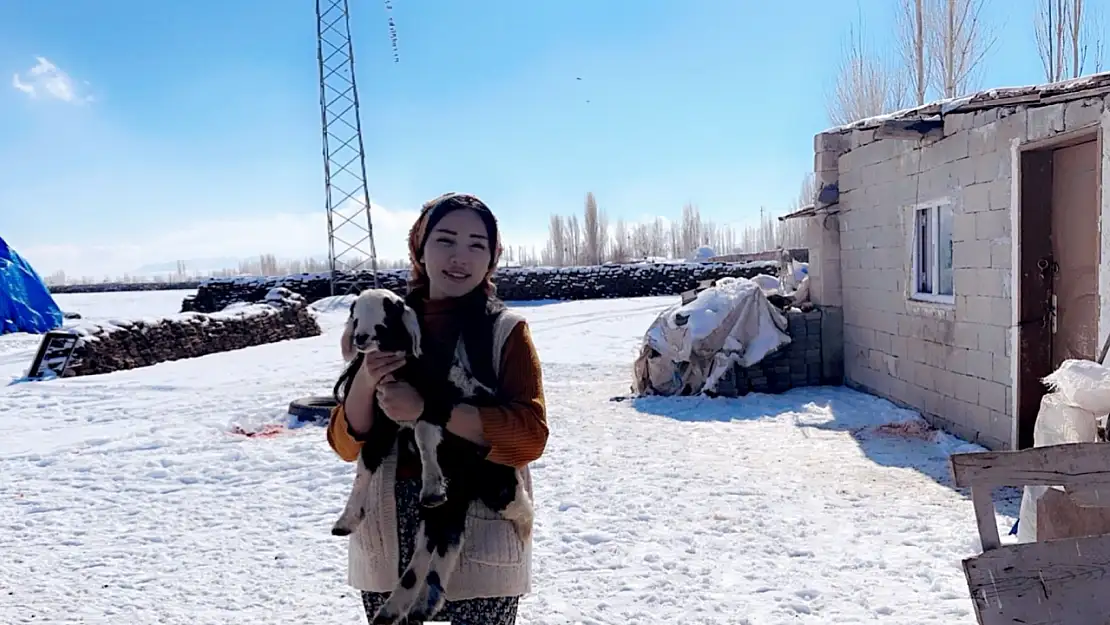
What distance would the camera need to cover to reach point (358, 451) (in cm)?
170

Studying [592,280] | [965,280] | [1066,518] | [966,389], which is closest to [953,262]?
[965,280]

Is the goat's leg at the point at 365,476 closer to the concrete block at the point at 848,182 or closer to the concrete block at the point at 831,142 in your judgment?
the concrete block at the point at 848,182

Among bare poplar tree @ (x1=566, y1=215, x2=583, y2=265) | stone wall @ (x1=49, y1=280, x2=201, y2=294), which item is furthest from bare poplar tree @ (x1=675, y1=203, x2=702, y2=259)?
stone wall @ (x1=49, y1=280, x2=201, y2=294)

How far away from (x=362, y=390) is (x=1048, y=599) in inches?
76.7

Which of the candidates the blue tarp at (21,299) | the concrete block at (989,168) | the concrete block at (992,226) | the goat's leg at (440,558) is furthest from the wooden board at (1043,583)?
the blue tarp at (21,299)

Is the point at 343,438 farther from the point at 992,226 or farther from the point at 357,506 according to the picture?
the point at 992,226

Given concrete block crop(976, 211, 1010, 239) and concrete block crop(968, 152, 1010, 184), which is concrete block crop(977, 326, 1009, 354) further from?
concrete block crop(968, 152, 1010, 184)

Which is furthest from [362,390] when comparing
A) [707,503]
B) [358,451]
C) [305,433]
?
[305,433]

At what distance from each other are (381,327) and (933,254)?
6457 millimetres

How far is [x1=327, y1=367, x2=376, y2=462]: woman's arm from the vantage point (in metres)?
1.61

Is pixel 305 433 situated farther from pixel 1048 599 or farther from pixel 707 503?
pixel 1048 599

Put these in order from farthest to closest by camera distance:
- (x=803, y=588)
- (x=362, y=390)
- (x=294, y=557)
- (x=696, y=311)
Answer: (x=696, y=311) < (x=294, y=557) < (x=803, y=588) < (x=362, y=390)

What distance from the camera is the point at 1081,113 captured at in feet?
14.9

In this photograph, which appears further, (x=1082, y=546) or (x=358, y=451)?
(x=1082, y=546)
